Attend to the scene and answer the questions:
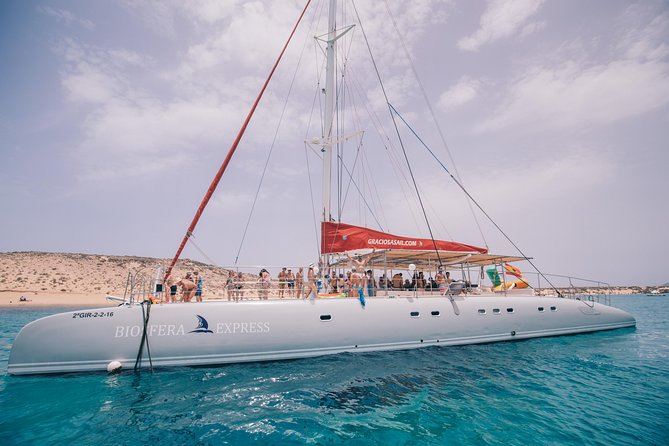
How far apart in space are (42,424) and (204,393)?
2552 millimetres

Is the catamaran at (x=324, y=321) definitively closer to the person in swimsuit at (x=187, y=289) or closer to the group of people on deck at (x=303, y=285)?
the group of people on deck at (x=303, y=285)

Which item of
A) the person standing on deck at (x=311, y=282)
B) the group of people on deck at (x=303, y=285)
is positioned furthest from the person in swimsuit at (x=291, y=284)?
the person standing on deck at (x=311, y=282)

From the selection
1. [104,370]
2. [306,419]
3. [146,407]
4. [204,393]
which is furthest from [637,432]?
[104,370]

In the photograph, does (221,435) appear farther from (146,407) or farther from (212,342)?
(212,342)

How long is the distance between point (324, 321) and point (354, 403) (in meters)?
3.13

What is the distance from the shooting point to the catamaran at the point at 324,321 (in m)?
7.52

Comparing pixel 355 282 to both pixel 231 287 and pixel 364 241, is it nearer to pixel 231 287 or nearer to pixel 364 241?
pixel 364 241

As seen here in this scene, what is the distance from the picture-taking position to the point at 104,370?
7.60 m

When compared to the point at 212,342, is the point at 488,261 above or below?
above

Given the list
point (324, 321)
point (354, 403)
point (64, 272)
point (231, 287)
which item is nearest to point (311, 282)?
point (324, 321)

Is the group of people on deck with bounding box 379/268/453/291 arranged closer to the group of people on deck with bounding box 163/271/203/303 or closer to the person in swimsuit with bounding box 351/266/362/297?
the person in swimsuit with bounding box 351/266/362/297

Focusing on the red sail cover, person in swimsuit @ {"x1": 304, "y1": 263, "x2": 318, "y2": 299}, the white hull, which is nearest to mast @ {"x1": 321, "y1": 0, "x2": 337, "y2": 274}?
the red sail cover

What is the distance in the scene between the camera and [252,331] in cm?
848

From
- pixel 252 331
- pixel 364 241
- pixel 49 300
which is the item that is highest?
pixel 364 241
